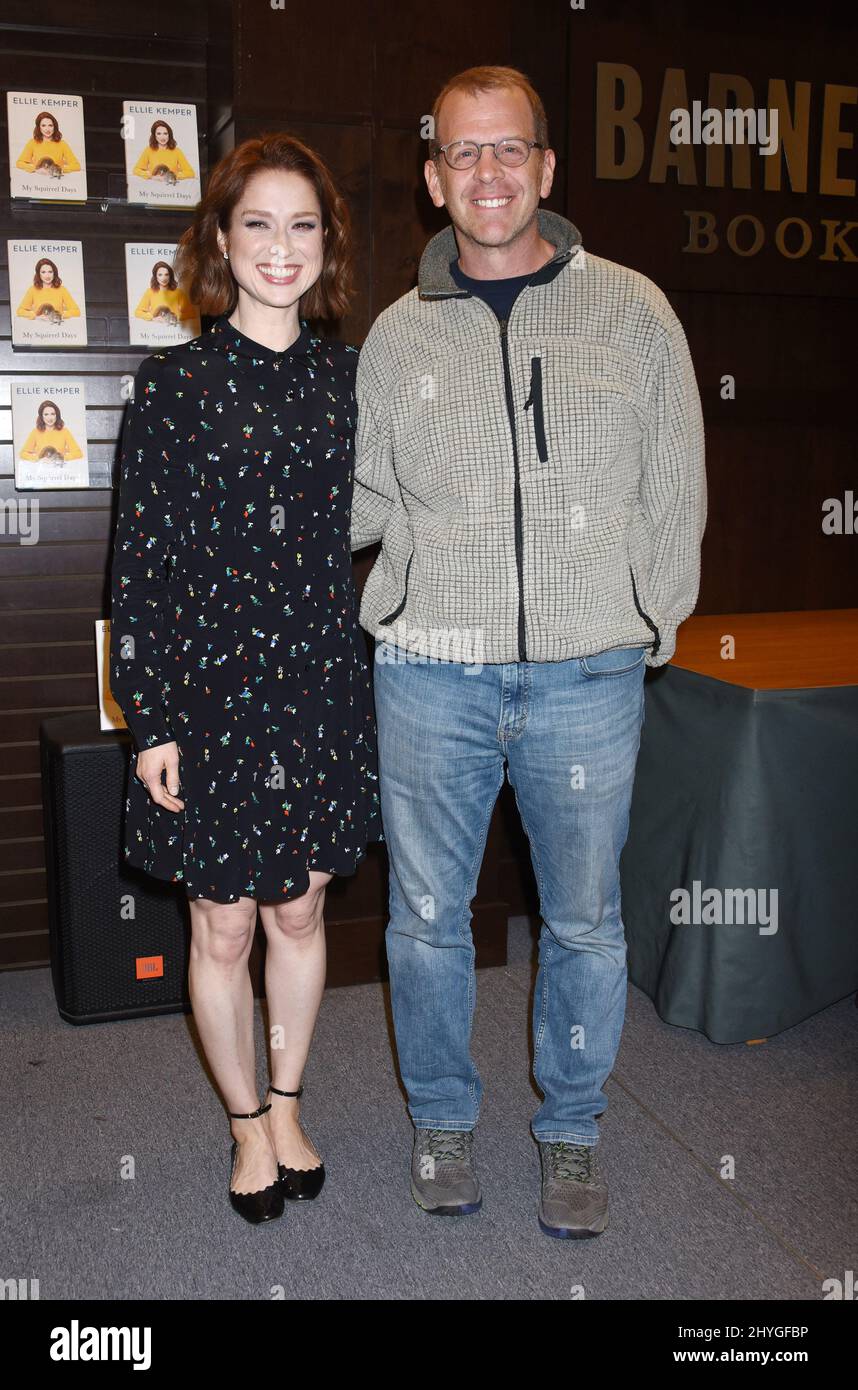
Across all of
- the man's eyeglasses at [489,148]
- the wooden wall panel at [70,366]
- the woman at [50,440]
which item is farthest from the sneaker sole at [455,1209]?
the woman at [50,440]

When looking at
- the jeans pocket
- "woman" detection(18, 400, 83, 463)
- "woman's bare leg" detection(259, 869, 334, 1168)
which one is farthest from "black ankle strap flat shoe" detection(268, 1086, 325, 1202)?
"woman" detection(18, 400, 83, 463)

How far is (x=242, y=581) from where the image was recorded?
180 centimetres

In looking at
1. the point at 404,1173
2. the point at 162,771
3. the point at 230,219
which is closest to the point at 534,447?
the point at 230,219

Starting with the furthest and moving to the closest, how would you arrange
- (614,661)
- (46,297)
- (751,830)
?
(46,297), (751,830), (614,661)

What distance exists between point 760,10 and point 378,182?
1291 mm

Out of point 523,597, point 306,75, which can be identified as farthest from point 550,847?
point 306,75

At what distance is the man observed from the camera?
1792mm

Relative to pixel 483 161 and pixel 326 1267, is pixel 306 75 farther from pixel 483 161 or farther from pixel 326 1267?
pixel 326 1267

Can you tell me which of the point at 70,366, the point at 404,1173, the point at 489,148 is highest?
the point at 489,148

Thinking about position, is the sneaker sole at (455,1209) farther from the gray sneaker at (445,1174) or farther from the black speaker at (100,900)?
the black speaker at (100,900)

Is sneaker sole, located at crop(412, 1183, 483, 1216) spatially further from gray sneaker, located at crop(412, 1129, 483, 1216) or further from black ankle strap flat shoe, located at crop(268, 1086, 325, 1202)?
black ankle strap flat shoe, located at crop(268, 1086, 325, 1202)

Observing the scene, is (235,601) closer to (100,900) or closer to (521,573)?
(521,573)

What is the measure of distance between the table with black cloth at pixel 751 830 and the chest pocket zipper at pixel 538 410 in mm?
841

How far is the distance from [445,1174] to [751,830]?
3.04 ft
